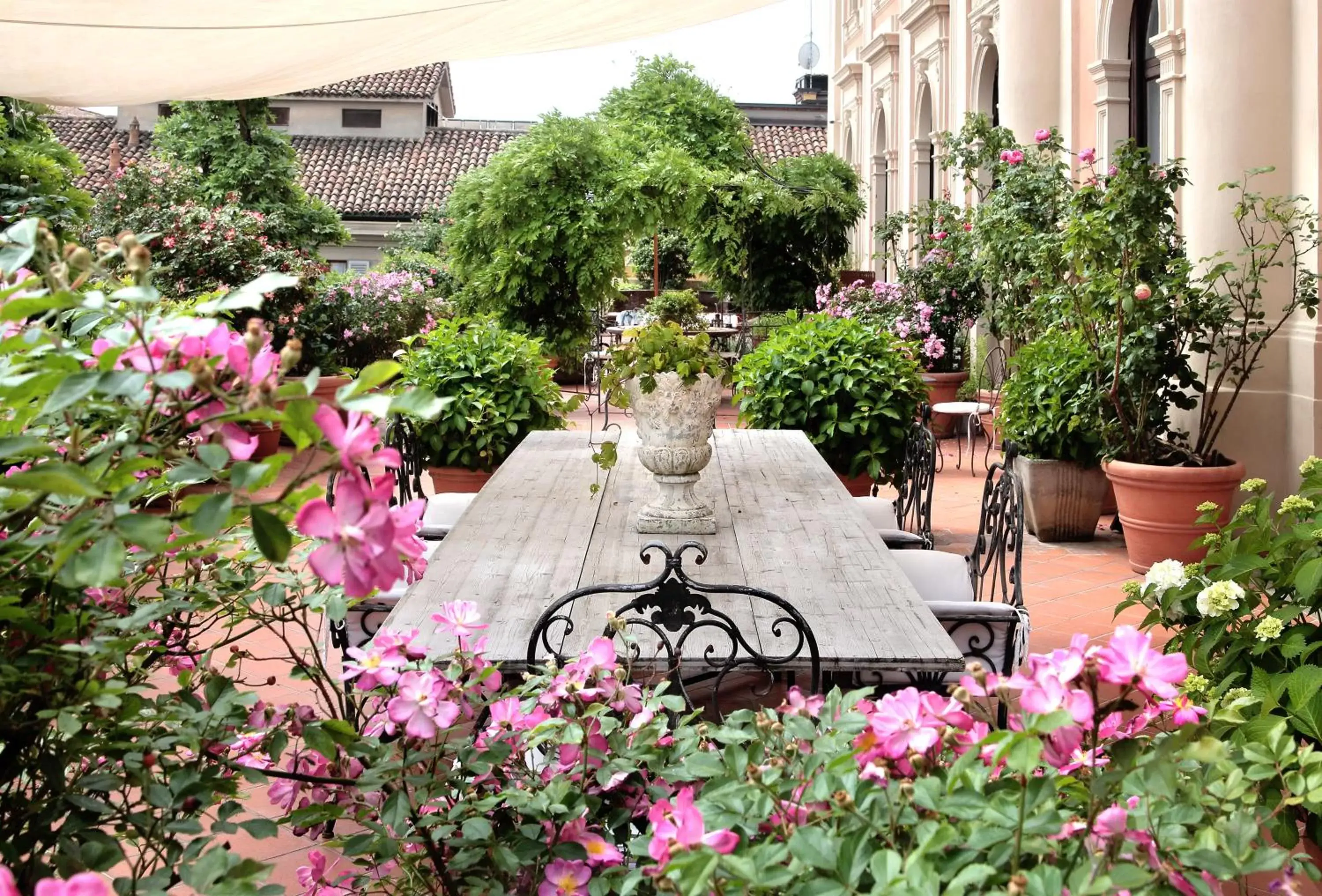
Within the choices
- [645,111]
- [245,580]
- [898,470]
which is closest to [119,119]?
[645,111]

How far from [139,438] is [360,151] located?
96.9 ft

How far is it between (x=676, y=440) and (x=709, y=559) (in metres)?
0.41

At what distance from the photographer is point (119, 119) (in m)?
28.7

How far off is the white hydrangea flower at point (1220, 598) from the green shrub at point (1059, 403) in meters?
4.01

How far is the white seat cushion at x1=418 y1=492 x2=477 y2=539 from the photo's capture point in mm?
4363

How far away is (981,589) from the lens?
372cm

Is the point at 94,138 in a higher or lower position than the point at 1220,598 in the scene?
higher

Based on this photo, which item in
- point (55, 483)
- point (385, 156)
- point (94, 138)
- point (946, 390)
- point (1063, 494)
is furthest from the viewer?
point (385, 156)

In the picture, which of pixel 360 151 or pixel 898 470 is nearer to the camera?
pixel 898 470

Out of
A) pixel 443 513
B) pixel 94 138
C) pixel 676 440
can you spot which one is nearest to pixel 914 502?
pixel 443 513

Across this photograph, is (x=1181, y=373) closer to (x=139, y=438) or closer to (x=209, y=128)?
(x=139, y=438)

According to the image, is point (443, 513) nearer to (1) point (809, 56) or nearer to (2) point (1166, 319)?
(2) point (1166, 319)

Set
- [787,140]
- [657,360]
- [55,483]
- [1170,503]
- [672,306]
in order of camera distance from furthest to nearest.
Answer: [787,140]
[672,306]
[1170,503]
[657,360]
[55,483]

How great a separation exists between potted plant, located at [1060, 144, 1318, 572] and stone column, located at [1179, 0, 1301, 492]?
3.7 inches
